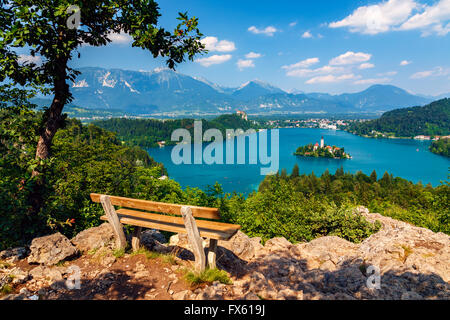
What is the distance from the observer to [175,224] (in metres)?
4.79

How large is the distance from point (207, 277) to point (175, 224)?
1172 millimetres

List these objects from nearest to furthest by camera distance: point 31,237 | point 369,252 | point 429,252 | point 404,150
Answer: point 31,237
point 429,252
point 369,252
point 404,150

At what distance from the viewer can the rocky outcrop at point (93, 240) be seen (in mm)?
5344

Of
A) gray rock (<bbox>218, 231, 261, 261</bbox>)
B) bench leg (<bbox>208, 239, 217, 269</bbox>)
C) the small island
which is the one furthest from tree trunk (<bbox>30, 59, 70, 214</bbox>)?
the small island

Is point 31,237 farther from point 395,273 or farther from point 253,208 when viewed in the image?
point 253,208

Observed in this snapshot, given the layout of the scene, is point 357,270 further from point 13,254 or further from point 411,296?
point 13,254

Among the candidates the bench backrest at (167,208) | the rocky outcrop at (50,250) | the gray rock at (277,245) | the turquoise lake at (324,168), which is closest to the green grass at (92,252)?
the rocky outcrop at (50,250)

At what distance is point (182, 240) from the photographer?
6227 mm

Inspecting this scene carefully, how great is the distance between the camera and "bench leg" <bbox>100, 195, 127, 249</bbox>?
15.4 feet

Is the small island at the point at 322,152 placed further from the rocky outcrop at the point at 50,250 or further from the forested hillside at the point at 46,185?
the rocky outcrop at the point at 50,250

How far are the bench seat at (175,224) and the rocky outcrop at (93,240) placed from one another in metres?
0.74
